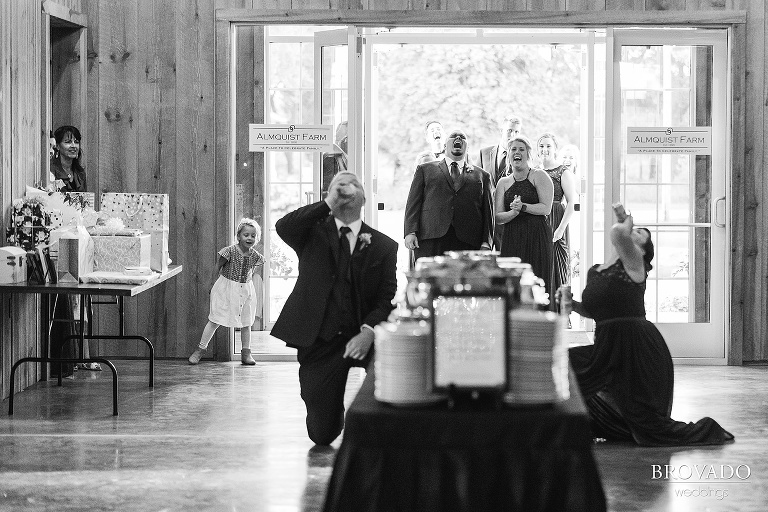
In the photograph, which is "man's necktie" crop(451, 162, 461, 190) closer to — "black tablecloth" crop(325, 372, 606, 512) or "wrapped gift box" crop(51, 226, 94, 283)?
"wrapped gift box" crop(51, 226, 94, 283)

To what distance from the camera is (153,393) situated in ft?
Answer: 22.2

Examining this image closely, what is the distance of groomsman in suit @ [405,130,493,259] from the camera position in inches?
299

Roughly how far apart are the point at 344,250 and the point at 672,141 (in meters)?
4.09

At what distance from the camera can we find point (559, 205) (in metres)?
9.04

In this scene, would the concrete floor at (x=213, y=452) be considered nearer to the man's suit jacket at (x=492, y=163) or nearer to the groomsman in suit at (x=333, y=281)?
the groomsman in suit at (x=333, y=281)

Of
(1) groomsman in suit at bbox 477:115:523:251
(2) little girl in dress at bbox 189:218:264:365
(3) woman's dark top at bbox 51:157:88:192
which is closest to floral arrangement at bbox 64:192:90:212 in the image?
(3) woman's dark top at bbox 51:157:88:192

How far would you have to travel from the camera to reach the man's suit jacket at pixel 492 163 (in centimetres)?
897

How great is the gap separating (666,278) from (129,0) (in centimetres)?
459

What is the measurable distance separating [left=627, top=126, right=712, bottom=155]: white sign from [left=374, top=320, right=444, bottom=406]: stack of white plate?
5812 millimetres

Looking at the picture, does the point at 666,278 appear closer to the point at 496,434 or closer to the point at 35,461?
the point at 35,461

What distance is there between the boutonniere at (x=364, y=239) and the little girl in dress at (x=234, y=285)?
10.4ft

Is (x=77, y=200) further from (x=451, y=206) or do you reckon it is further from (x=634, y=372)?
(x=634, y=372)

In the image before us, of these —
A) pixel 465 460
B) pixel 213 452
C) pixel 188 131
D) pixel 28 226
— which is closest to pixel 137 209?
pixel 28 226

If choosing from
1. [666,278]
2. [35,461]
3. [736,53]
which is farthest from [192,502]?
[736,53]
